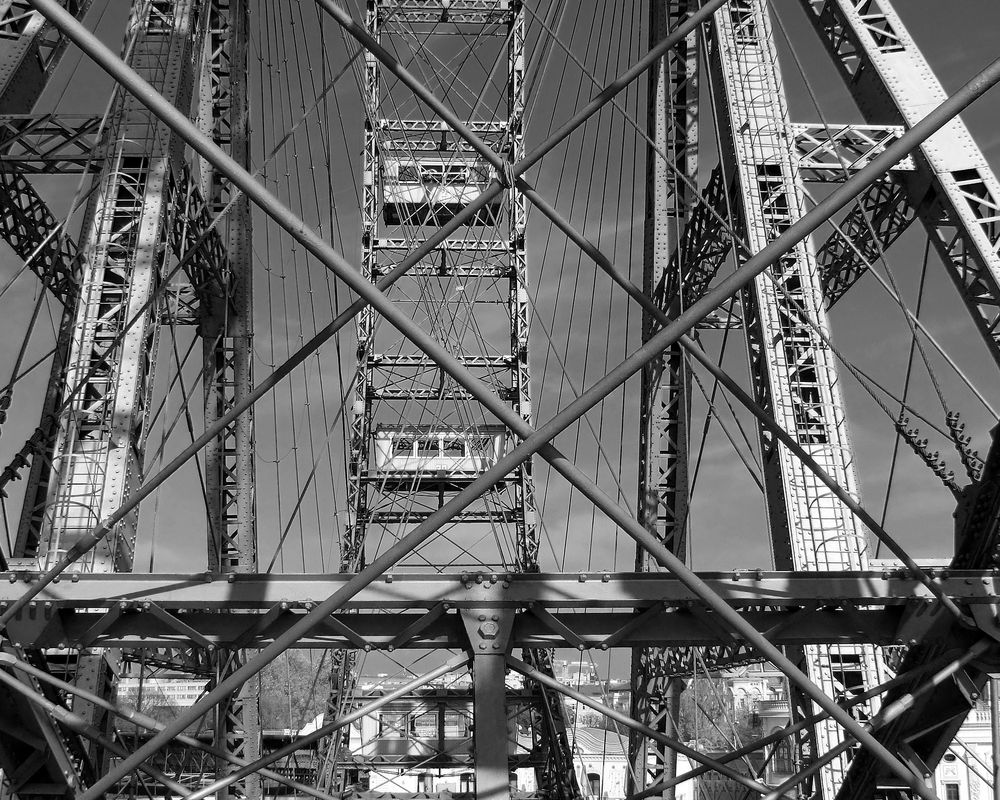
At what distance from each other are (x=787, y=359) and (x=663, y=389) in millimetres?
4115

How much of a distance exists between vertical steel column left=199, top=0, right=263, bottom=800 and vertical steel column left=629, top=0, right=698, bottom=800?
477 cm

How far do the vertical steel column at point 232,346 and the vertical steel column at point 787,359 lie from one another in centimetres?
591

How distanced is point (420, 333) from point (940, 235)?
539 cm

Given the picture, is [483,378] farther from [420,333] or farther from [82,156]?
[420,333]

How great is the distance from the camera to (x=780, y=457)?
8.76 m

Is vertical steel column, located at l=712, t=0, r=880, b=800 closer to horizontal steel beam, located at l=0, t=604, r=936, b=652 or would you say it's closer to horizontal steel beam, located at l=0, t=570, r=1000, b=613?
horizontal steel beam, located at l=0, t=604, r=936, b=652

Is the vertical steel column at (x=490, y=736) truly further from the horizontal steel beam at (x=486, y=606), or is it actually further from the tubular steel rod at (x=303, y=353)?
the tubular steel rod at (x=303, y=353)

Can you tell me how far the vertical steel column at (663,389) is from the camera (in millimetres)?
12422

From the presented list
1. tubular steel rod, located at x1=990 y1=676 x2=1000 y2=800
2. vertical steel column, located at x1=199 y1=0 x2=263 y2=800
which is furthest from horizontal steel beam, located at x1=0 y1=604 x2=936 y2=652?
vertical steel column, located at x1=199 y1=0 x2=263 y2=800

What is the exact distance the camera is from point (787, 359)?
9.06 metres

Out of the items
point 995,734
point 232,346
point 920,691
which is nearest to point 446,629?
point 920,691

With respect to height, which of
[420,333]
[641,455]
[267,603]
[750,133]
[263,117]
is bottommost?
[267,603]

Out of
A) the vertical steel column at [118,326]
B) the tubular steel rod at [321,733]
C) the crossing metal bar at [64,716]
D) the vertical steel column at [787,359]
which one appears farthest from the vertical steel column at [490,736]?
the vertical steel column at [118,326]

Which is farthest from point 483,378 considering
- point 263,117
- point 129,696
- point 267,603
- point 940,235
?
point 129,696
